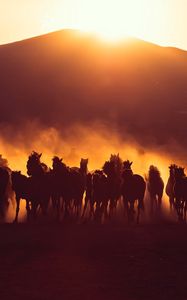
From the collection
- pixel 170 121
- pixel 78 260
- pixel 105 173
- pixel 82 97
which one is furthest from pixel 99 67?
pixel 78 260

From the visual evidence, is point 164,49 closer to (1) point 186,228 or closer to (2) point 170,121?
(2) point 170,121

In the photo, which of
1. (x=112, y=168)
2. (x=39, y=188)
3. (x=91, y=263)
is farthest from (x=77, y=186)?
(x=91, y=263)

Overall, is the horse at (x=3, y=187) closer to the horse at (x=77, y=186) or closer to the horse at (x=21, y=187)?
the horse at (x=21, y=187)

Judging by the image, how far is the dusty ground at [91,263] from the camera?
1655cm

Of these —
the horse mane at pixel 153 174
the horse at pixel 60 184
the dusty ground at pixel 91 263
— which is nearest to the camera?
the dusty ground at pixel 91 263

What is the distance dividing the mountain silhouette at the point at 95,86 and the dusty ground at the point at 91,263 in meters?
58.8

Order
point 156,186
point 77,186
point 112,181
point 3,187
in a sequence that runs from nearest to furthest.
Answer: point 3,187 → point 77,186 → point 112,181 → point 156,186

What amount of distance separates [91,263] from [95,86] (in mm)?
102197

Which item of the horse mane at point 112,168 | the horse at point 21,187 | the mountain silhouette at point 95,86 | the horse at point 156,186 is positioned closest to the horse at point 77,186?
the horse mane at point 112,168

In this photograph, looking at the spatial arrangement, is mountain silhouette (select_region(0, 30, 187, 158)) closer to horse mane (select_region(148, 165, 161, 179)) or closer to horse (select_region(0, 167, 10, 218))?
horse mane (select_region(148, 165, 161, 179))

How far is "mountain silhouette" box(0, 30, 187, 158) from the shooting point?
98188mm

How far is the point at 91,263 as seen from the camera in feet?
64.1

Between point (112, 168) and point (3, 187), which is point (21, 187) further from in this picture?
point (112, 168)

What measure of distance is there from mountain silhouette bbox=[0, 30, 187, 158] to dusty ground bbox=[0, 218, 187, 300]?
58848 mm
